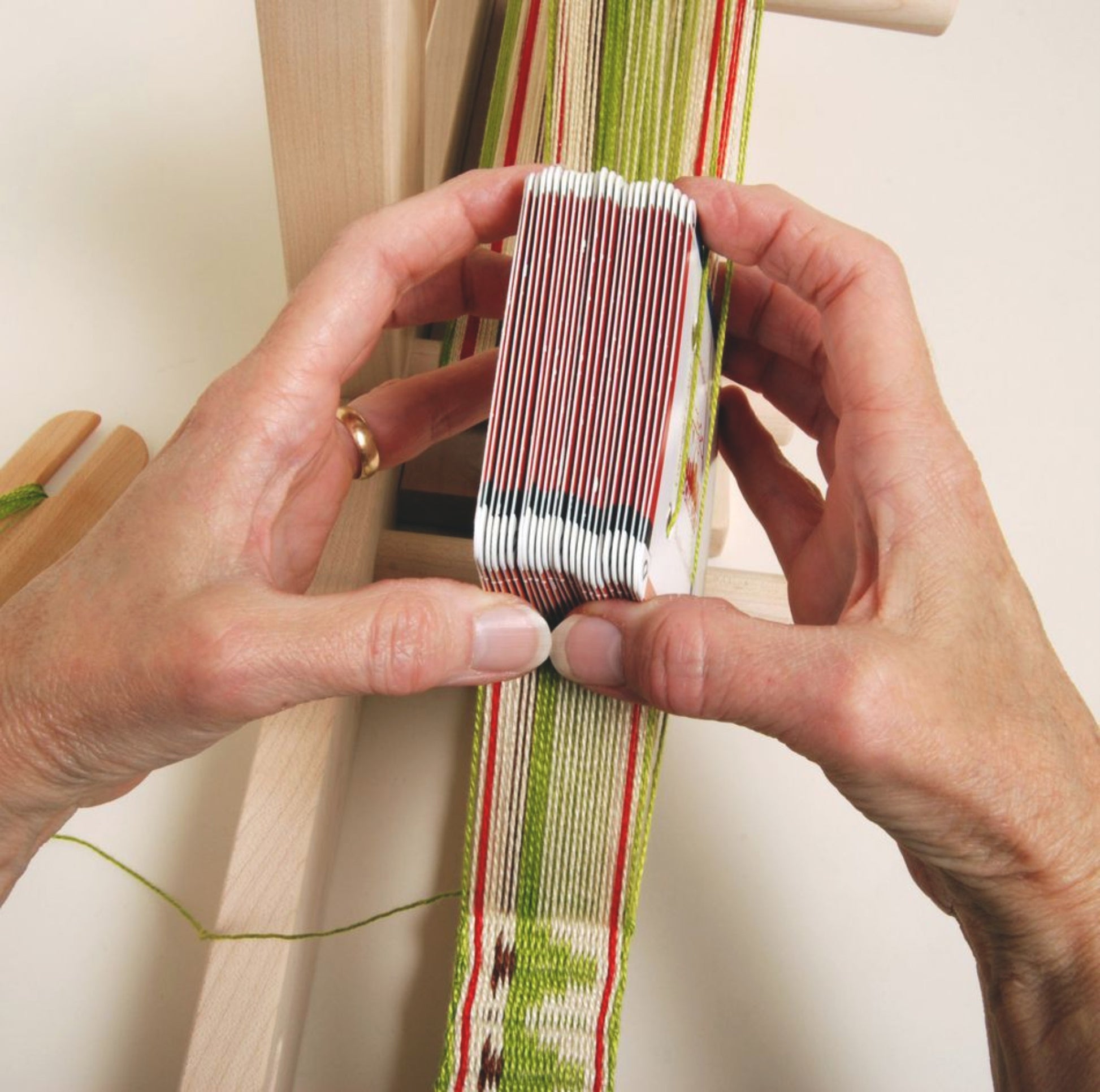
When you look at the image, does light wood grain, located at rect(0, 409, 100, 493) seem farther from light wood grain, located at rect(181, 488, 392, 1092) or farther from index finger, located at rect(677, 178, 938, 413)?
index finger, located at rect(677, 178, 938, 413)

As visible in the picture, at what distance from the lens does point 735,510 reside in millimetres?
1380

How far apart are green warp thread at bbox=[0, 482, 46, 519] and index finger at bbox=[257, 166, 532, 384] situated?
0.58 meters

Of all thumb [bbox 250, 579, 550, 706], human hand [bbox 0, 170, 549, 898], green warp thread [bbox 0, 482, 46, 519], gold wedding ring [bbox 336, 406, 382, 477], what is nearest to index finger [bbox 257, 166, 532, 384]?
human hand [bbox 0, 170, 549, 898]

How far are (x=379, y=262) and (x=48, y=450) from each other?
651 mm

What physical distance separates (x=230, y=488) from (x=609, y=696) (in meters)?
0.32

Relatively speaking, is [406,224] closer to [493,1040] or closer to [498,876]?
[498,876]

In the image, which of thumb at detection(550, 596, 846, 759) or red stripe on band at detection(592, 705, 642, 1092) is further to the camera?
red stripe on band at detection(592, 705, 642, 1092)

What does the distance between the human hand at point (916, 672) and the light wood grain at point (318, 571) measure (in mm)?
284

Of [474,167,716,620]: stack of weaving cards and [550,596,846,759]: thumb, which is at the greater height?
[474,167,716,620]: stack of weaving cards

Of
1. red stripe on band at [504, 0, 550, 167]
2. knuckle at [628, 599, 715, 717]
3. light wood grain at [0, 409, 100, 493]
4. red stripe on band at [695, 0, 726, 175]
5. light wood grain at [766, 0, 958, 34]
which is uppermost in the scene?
light wood grain at [766, 0, 958, 34]

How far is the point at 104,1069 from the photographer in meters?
1.00

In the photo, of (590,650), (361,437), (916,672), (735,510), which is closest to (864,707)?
(916,672)

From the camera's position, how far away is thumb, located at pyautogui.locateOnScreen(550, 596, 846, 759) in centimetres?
68

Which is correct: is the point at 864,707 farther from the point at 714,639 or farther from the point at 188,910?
the point at 188,910
